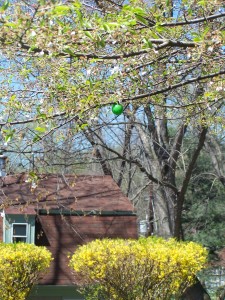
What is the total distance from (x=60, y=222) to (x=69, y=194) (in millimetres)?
863

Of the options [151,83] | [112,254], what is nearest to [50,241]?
[112,254]

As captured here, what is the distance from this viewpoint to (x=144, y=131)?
1636 cm

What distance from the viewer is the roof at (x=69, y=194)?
52.0ft

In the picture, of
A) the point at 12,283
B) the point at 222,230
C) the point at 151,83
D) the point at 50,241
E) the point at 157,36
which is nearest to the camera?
the point at 157,36

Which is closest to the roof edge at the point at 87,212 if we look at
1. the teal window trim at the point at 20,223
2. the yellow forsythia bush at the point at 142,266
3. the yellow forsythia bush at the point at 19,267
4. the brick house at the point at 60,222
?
the brick house at the point at 60,222

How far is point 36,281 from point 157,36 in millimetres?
8470

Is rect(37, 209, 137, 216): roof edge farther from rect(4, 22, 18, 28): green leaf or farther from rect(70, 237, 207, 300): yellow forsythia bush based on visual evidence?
rect(4, 22, 18, 28): green leaf

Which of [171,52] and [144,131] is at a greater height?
[144,131]

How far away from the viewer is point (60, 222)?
52.5 ft

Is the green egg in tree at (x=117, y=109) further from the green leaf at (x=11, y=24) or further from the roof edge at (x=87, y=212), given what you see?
the roof edge at (x=87, y=212)

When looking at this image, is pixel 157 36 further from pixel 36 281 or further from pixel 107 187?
pixel 107 187

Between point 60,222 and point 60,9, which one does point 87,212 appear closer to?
point 60,222

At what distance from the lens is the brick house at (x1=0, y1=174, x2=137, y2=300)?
1554cm

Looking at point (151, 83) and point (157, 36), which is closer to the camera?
point (157, 36)
